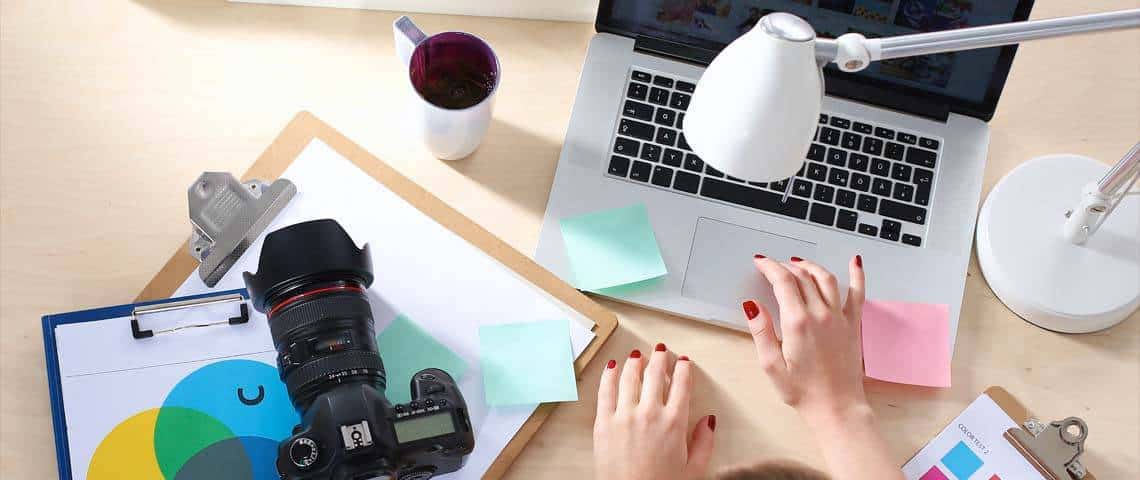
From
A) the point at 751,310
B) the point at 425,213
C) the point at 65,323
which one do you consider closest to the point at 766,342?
the point at 751,310

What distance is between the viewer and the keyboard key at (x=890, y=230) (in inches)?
34.7

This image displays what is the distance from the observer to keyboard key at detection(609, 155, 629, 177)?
34.9 inches

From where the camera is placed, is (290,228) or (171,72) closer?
(290,228)

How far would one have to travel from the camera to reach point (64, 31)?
90cm

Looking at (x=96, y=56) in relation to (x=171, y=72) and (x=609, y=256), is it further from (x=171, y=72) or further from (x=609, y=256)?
(x=609, y=256)

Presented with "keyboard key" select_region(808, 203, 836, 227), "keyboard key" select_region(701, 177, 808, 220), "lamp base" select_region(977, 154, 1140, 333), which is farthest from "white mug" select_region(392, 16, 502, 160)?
"lamp base" select_region(977, 154, 1140, 333)

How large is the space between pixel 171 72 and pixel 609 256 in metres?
0.47

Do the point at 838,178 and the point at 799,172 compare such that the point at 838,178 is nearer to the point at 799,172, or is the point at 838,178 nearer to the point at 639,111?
the point at 799,172

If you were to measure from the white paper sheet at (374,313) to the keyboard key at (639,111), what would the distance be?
7.7 inches

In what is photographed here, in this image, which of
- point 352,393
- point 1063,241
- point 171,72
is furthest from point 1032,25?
point 171,72

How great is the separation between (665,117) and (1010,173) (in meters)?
0.35

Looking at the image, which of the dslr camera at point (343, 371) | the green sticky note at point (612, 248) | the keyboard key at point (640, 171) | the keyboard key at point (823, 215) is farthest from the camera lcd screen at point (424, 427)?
the keyboard key at point (823, 215)

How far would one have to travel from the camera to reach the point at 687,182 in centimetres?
89

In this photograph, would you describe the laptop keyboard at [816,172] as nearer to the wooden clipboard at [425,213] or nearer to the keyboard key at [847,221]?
the keyboard key at [847,221]
